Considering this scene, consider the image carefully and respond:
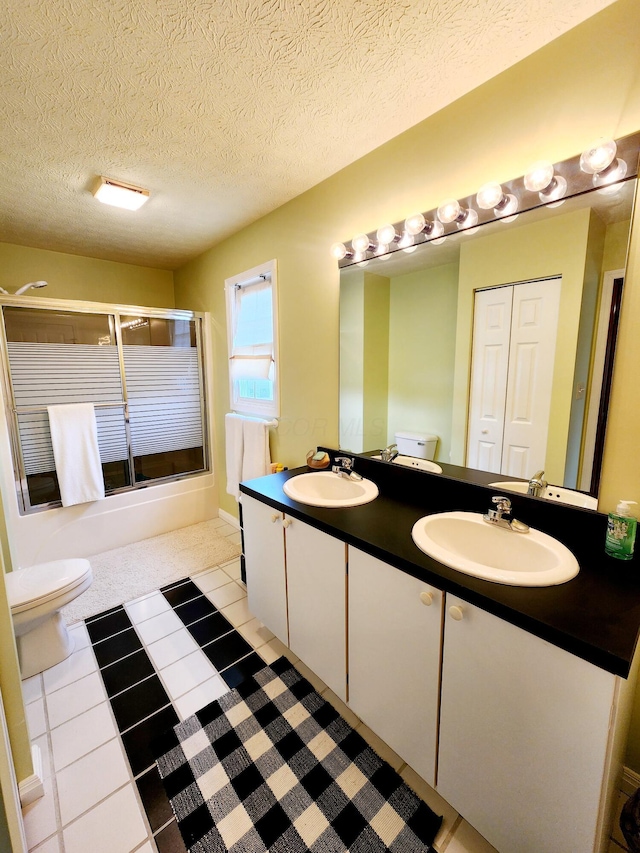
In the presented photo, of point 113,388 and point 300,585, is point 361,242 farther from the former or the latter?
point 113,388

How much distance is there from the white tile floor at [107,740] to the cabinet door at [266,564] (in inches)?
8.0

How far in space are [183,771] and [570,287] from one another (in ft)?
6.99

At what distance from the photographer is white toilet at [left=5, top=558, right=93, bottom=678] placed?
1590 millimetres

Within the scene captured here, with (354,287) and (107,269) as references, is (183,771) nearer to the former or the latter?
(354,287)

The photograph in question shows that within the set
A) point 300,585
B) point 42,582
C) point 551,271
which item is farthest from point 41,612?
point 551,271

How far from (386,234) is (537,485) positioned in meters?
1.23

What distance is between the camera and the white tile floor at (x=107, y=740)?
1068mm

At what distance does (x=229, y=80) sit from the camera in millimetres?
1201

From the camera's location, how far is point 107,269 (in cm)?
312

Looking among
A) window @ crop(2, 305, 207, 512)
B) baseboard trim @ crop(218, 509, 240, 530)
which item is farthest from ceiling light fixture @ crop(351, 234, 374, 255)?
baseboard trim @ crop(218, 509, 240, 530)

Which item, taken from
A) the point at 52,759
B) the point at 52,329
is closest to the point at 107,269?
the point at 52,329

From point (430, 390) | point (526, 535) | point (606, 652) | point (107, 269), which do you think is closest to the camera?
point (606, 652)

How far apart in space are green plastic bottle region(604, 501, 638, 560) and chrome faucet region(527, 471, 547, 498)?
0.72ft

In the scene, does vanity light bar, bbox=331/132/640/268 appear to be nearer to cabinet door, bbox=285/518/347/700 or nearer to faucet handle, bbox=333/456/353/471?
faucet handle, bbox=333/456/353/471
